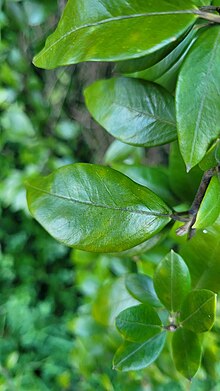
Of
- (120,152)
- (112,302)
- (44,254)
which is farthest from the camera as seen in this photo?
(44,254)

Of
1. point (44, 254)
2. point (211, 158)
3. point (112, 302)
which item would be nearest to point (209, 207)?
point (211, 158)

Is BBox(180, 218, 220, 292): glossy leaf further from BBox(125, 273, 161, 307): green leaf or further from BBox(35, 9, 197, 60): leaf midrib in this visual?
BBox(35, 9, 197, 60): leaf midrib

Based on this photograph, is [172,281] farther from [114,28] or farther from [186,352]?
[114,28]

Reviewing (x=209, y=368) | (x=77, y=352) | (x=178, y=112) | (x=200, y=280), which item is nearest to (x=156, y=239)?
(x=200, y=280)

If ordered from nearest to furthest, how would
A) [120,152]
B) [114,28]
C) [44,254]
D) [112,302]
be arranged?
[114,28], [112,302], [120,152], [44,254]

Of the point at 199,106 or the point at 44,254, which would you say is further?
the point at 44,254

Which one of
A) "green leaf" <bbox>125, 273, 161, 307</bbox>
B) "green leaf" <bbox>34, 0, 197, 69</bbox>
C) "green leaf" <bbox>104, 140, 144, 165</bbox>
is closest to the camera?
"green leaf" <bbox>34, 0, 197, 69</bbox>

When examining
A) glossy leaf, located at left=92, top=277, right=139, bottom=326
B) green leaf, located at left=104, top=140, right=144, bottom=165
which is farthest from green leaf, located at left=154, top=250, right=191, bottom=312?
green leaf, located at left=104, top=140, right=144, bottom=165

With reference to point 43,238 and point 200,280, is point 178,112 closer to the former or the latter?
point 200,280
